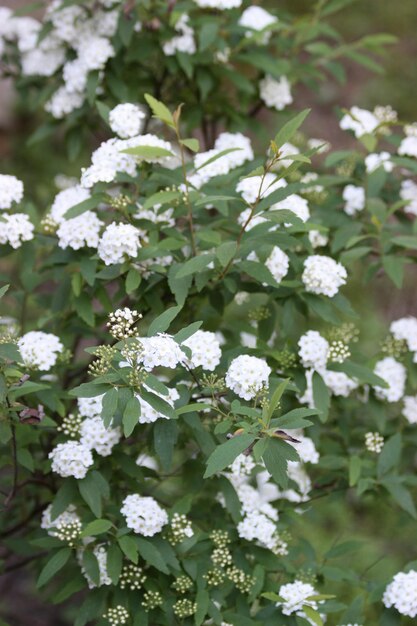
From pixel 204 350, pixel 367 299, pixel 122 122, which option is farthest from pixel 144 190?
pixel 367 299

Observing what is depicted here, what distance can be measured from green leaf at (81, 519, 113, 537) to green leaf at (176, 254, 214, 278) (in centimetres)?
79

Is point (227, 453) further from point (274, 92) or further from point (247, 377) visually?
point (274, 92)

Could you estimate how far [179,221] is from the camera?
11.4ft

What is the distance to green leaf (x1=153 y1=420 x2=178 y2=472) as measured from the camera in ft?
8.42

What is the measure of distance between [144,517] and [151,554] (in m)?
0.13

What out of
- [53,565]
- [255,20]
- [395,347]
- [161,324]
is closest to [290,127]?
[161,324]

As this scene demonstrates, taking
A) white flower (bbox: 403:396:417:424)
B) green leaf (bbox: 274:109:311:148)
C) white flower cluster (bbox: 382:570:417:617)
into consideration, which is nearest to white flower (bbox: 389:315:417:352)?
white flower (bbox: 403:396:417:424)

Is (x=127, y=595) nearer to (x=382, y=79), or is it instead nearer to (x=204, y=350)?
(x=204, y=350)

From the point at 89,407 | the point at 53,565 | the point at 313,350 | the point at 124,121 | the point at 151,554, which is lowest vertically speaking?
the point at 53,565

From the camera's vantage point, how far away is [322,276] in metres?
2.90

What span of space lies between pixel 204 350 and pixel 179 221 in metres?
1.00

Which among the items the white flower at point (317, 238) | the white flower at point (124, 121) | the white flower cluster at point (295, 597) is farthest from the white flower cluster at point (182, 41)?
the white flower cluster at point (295, 597)

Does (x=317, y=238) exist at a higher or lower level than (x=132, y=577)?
higher

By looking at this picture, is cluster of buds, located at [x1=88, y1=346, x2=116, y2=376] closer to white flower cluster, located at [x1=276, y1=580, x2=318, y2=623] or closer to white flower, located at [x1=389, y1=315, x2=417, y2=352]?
white flower cluster, located at [x1=276, y1=580, x2=318, y2=623]
